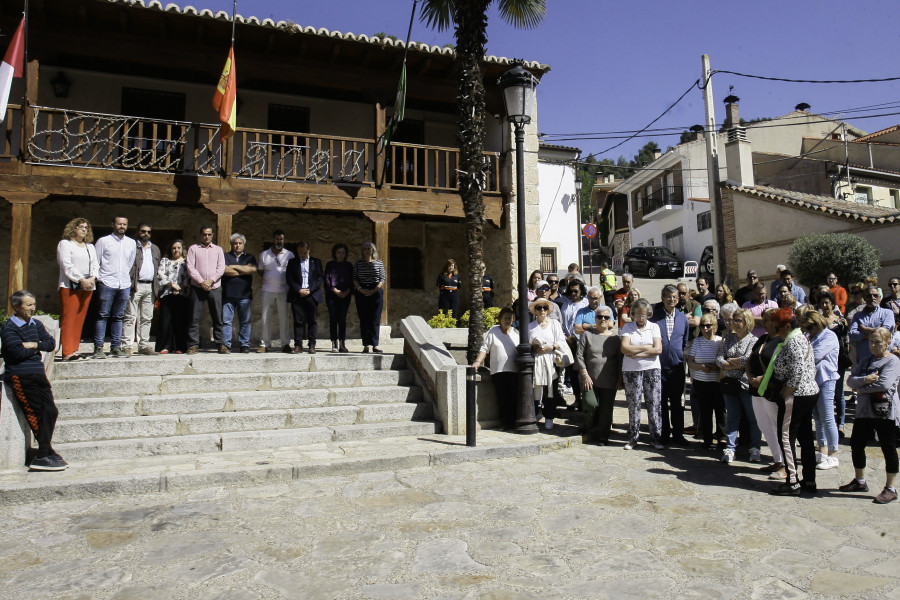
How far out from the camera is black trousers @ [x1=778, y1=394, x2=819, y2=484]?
17.2 ft

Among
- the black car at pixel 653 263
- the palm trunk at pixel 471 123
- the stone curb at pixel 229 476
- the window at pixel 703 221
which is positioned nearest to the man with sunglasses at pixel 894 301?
the palm trunk at pixel 471 123

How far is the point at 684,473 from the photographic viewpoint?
5918mm

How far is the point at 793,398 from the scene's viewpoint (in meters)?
5.32

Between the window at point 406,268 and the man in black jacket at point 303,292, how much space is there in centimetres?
623

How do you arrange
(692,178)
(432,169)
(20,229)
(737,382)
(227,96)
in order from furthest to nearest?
(692,178)
(432,169)
(227,96)
(20,229)
(737,382)

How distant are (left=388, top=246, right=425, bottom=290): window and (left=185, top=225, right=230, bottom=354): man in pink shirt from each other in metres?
6.78

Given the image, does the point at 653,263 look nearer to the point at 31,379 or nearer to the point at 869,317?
the point at 869,317

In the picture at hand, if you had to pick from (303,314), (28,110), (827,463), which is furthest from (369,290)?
(28,110)

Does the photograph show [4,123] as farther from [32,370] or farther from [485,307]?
[485,307]

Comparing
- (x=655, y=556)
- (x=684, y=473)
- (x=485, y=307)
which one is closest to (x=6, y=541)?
(x=655, y=556)

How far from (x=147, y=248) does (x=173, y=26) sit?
5631 mm

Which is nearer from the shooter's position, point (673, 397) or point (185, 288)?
point (673, 397)

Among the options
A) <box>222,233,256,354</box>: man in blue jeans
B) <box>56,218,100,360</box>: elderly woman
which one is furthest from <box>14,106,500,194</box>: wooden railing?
<box>56,218,100,360</box>: elderly woman

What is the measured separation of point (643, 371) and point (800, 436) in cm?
193
